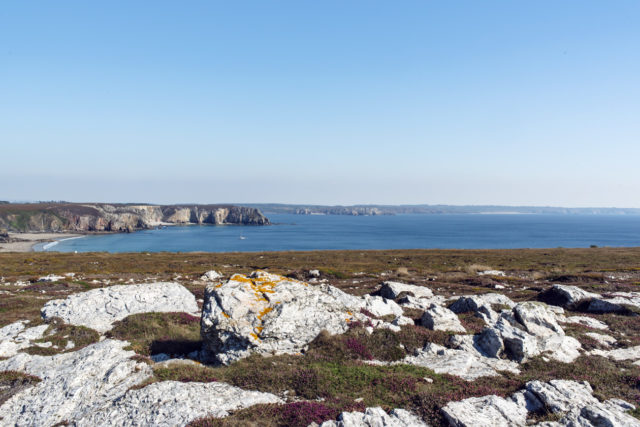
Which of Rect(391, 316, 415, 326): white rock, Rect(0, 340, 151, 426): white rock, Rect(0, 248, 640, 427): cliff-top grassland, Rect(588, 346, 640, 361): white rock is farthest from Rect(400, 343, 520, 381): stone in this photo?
Rect(0, 340, 151, 426): white rock

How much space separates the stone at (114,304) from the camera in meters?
19.0

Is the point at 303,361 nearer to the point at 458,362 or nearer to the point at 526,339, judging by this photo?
the point at 458,362

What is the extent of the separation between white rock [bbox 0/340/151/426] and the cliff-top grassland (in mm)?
49

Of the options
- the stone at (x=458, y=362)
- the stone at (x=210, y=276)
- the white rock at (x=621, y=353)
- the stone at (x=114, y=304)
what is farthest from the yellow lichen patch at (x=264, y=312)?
the stone at (x=210, y=276)

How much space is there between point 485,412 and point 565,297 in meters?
20.1

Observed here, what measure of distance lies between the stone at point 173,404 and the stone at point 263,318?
116 inches

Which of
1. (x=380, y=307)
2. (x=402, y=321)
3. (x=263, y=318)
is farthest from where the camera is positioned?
(x=380, y=307)

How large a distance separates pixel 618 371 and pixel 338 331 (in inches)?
409

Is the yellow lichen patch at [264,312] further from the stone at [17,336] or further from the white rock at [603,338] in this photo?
the white rock at [603,338]

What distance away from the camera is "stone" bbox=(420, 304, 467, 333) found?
16.4 m

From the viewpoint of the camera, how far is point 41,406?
11.2 metres

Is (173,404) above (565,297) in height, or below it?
above

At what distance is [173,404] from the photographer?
9.83 meters

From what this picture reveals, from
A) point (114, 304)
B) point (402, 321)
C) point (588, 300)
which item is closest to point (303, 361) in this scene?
point (402, 321)
